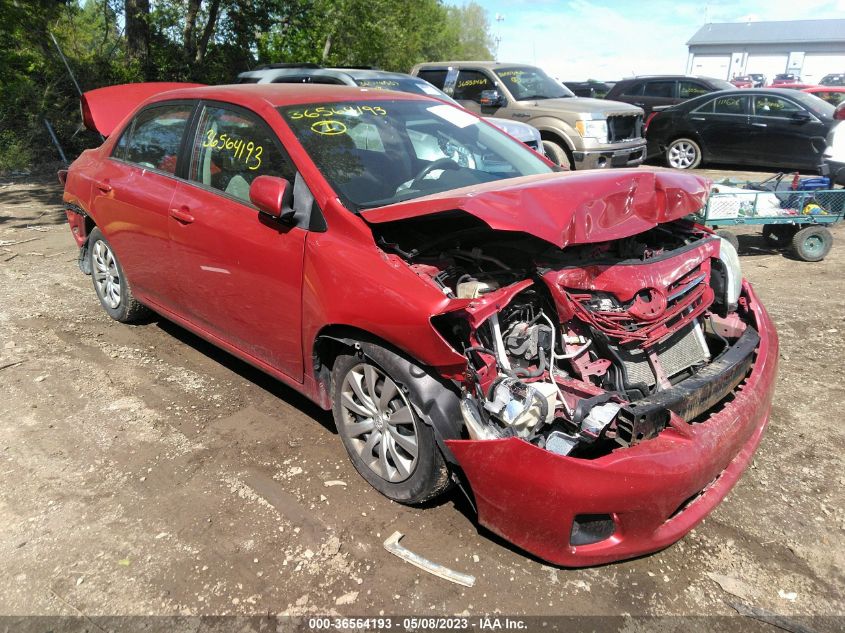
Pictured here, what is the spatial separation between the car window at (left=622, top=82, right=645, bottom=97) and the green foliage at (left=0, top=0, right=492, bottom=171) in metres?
6.81

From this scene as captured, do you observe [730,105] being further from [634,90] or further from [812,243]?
[812,243]

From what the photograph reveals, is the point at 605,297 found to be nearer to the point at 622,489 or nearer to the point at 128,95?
the point at 622,489

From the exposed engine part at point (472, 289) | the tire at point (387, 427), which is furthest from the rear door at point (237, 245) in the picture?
the exposed engine part at point (472, 289)

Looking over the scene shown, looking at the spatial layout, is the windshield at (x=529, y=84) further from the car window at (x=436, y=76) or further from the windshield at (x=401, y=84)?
the windshield at (x=401, y=84)

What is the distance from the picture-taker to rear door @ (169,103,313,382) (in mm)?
3289

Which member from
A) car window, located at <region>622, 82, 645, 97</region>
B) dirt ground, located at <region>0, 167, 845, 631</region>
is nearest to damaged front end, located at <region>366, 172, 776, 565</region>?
dirt ground, located at <region>0, 167, 845, 631</region>

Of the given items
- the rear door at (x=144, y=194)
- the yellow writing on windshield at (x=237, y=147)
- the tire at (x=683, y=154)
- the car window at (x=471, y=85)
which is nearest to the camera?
the yellow writing on windshield at (x=237, y=147)

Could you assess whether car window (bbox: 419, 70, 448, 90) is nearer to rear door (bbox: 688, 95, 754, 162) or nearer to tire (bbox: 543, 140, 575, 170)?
tire (bbox: 543, 140, 575, 170)

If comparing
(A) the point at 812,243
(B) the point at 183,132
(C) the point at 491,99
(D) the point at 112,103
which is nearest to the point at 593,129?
(C) the point at 491,99

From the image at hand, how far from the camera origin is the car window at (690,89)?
15194 mm

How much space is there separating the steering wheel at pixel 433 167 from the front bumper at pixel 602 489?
5.07 ft

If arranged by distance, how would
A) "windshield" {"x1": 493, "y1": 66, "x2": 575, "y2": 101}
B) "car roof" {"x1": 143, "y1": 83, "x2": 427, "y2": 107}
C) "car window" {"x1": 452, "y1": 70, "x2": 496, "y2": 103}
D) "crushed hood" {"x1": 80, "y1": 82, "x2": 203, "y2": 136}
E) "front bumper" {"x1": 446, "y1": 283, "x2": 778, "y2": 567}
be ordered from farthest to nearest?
"car window" {"x1": 452, "y1": 70, "x2": 496, "y2": 103} < "windshield" {"x1": 493, "y1": 66, "x2": 575, "y2": 101} < "crushed hood" {"x1": 80, "y1": 82, "x2": 203, "y2": 136} < "car roof" {"x1": 143, "y1": 83, "x2": 427, "y2": 107} < "front bumper" {"x1": 446, "y1": 283, "x2": 778, "y2": 567}

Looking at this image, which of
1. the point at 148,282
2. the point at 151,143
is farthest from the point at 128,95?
the point at 148,282

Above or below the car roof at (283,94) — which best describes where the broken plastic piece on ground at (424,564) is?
below
